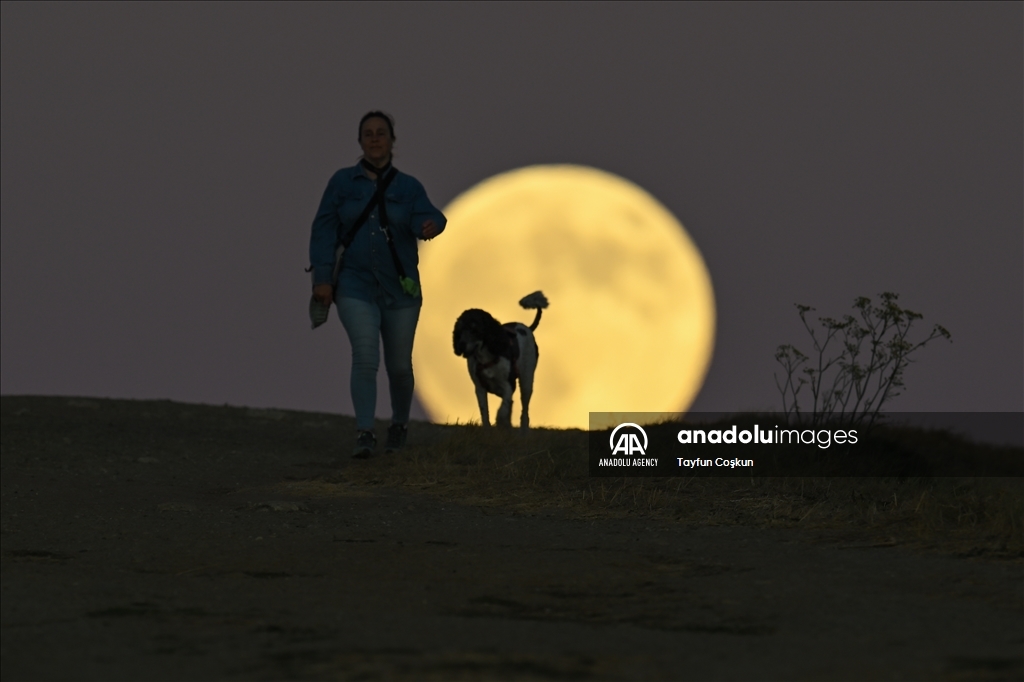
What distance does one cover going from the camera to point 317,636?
12.5ft

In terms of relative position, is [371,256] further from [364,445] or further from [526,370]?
[526,370]

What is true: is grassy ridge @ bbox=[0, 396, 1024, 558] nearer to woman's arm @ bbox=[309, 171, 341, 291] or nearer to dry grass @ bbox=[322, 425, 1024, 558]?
dry grass @ bbox=[322, 425, 1024, 558]

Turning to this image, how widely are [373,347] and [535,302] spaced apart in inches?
166

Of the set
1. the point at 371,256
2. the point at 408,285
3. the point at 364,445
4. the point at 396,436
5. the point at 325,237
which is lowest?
the point at 364,445

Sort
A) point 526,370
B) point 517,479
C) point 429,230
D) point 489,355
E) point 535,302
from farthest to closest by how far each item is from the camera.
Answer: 1. point 535,302
2. point 526,370
3. point 489,355
4. point 429,230
5. point 517,479

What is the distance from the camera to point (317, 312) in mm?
11094

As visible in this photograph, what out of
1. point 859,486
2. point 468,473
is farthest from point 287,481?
point 859,486

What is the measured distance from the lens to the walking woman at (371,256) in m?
10.9

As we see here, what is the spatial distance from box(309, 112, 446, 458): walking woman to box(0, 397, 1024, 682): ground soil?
2.74 metres

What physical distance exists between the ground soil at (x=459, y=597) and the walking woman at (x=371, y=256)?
2.74 metres

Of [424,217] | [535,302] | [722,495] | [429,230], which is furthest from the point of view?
[535,302]

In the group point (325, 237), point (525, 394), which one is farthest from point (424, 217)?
point (525, 394)

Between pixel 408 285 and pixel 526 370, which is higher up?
pixel 408 285

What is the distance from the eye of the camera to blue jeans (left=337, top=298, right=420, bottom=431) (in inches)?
428
